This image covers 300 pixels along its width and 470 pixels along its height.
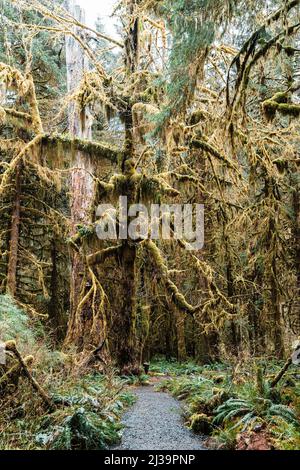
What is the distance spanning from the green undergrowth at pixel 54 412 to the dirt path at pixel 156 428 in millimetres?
208

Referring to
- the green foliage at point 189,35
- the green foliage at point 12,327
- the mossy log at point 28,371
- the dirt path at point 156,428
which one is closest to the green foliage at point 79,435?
the dirt path at point 156,428

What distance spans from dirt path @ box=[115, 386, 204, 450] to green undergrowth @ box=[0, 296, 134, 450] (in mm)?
208

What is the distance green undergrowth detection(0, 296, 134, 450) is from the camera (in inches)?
170

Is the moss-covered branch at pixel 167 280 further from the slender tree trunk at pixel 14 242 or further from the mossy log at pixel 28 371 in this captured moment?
the mossy log at pixel 28 371

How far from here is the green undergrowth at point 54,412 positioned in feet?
14.2

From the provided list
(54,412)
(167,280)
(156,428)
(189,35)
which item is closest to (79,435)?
(54,412)

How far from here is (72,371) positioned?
6.36 m

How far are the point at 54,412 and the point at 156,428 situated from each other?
1505 mm

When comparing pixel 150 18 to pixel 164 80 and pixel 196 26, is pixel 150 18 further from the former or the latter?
pixel 196 26

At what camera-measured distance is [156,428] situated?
5.41m

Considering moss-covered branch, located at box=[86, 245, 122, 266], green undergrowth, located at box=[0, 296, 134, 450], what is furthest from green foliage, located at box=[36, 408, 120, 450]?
moss-covered branch, located at box=[86, 245, 122, 266]

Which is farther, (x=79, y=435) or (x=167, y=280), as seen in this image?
(x=167, y=280)

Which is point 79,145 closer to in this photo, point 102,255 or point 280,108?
point 102,255
